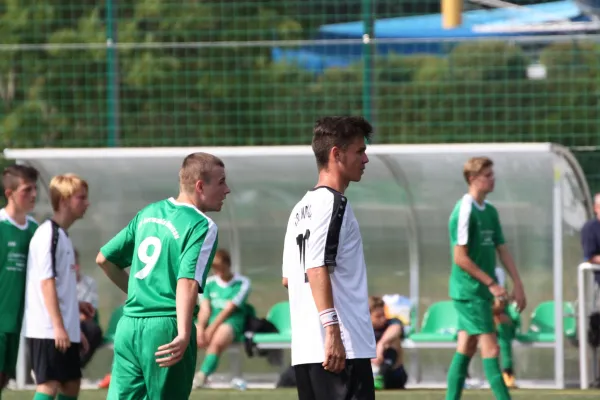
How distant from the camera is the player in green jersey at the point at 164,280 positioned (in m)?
5.41

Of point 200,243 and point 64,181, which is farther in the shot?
point 64,181

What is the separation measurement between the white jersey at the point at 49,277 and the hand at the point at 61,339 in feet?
0.31

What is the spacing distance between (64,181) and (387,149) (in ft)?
13.3

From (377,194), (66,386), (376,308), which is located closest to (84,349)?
(66,386)

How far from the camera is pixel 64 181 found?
7.39m

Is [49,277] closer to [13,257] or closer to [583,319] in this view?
[13,257]

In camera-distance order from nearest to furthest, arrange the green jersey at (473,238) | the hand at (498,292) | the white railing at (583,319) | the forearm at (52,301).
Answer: the forearm at (52,301)
the hand at (498,292)
the green jersey at (473,238)
the white railing at (583,319)

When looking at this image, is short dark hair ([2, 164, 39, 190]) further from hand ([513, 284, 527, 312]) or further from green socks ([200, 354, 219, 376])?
green socks ([200, 354, 219, 376])

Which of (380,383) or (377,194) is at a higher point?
(377,194)

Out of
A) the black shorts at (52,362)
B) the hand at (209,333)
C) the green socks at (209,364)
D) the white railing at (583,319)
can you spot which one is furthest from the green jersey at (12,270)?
the white railing at (583,319)

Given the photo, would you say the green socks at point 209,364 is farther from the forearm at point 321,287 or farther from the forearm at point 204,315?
the forearm at point 321,287

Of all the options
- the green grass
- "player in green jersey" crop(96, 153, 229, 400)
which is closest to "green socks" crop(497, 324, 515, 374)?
the green grass

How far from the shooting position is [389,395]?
10445 mm

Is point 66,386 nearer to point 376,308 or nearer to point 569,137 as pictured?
point 376,308
